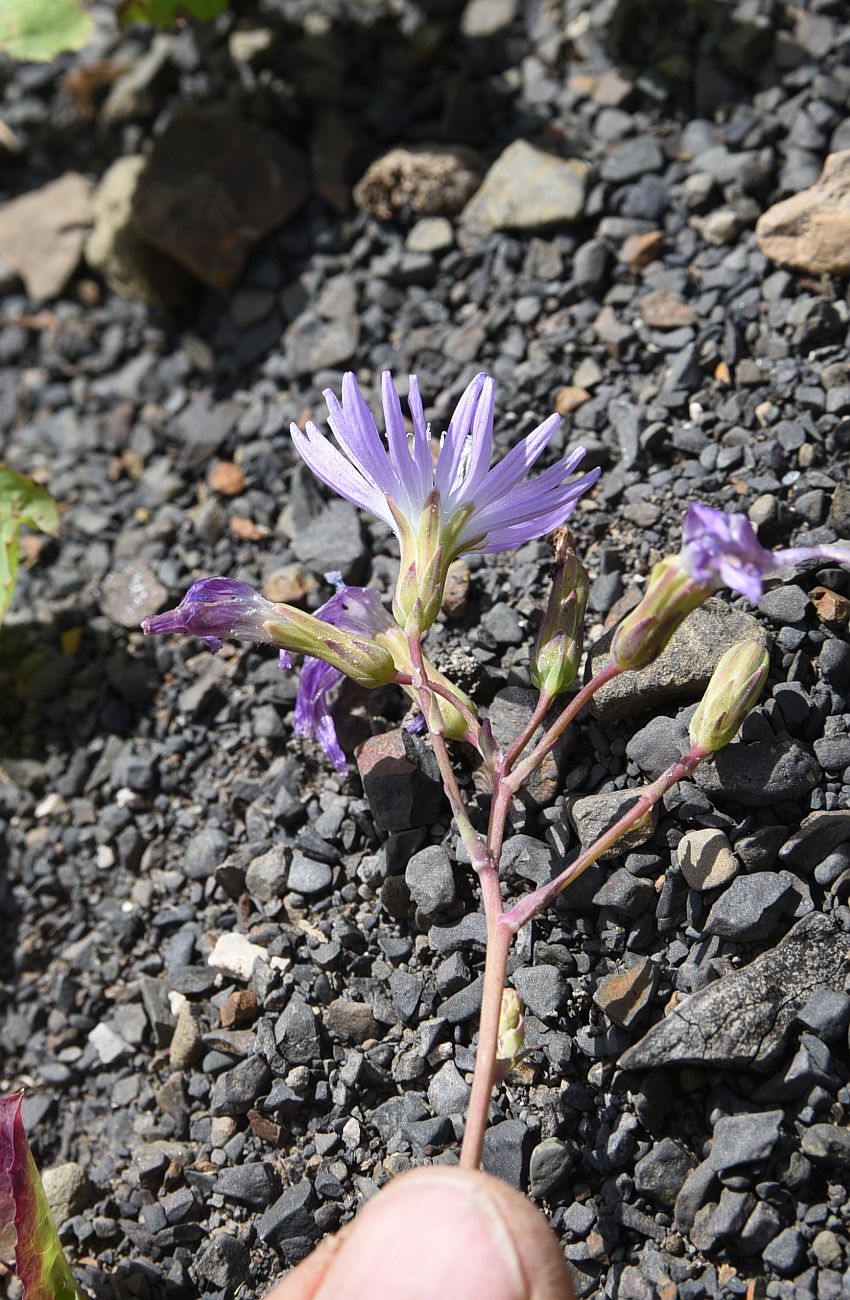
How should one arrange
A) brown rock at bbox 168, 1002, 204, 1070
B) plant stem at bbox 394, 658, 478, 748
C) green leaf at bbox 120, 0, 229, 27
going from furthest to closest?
green leaf at bbox 120, 0, 229, 27 < brown rock at bbox 168, 1002, 204, 1070 < plant stem at bbox 394, 658, 478, 748

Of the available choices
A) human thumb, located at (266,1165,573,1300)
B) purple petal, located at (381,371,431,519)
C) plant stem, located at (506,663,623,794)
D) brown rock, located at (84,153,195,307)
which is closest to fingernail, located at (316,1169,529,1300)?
human thumb, located at (266,1165,573,1300)

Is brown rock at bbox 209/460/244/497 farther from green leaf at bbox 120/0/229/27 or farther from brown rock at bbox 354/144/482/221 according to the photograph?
green leaf at bbox 120/0/229/27

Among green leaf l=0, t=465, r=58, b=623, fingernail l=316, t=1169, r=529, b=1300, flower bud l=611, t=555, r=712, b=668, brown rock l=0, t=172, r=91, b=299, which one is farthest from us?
brown rock l=0, t=172, r=91, b=299

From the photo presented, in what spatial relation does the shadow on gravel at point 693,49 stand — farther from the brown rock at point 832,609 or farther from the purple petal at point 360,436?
the purple petal at point 360,436

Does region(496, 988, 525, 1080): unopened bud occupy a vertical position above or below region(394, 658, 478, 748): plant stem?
below

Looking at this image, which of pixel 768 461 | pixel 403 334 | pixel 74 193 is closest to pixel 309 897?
pixel 768 461

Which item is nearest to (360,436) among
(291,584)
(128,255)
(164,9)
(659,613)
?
(659,613)

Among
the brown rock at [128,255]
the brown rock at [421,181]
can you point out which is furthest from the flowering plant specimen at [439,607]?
the brown rock at [128,255]
